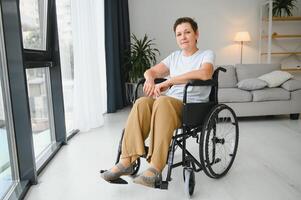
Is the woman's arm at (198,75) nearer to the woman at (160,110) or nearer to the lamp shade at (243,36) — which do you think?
the woman at (160,110)

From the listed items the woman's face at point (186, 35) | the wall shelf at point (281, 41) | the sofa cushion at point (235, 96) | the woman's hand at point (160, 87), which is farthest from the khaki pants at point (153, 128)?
the wall shelf at point (281, 41)

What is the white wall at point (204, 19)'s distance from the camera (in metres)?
4.77

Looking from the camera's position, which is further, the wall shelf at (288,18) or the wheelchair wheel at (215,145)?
the wall shelf at (288,18)

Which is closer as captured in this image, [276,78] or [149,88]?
[149,88]

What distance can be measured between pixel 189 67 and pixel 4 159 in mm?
1376

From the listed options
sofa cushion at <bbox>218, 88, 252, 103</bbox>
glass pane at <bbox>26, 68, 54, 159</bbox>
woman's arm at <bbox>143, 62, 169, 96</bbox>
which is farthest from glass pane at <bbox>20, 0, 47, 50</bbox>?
sofa cushion at <bbox>218, 88, 252, 103</bbox>

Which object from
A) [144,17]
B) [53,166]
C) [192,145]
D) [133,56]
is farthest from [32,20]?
[144,17]

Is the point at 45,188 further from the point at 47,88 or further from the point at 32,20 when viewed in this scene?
the point at 32,20

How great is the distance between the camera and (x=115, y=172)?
1.53m

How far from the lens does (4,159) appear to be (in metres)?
1.73

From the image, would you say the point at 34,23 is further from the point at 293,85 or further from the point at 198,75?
the point at 293,85

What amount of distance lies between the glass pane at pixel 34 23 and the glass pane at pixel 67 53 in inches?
11.2

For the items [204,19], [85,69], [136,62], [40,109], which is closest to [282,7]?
[204,19]

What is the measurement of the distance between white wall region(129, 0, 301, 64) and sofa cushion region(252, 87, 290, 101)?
183 centimetres
